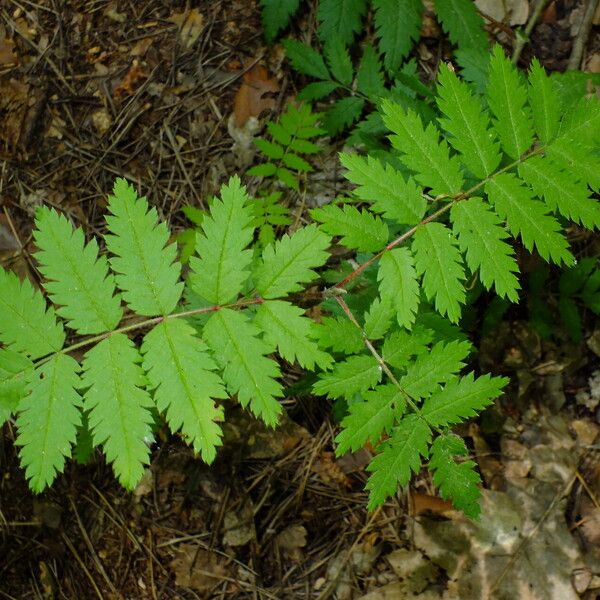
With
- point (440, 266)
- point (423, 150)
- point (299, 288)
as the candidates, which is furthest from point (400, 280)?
point (423, 150)

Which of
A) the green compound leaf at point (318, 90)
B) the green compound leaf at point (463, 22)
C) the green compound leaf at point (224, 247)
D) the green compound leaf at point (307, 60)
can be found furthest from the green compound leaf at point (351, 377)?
the green compound leaf at point (463, 22)

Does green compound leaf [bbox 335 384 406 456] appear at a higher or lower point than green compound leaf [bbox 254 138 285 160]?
lower

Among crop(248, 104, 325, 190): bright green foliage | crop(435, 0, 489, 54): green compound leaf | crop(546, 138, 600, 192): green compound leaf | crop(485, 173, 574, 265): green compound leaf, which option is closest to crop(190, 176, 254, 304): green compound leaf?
crop(485, 173, 574, 265): green compound leaf

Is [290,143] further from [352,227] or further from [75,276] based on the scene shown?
[75,276]

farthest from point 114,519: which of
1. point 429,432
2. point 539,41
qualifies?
point 539,41

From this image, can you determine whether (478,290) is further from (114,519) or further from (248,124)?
(114,519)

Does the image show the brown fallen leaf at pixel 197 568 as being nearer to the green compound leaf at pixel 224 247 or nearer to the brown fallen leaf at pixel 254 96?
the green compound leaf at pixel 224 247

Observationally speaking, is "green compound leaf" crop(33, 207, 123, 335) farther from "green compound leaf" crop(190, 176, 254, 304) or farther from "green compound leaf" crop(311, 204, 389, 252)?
"green compound leaf" crop(311, 204, 389, 252)
